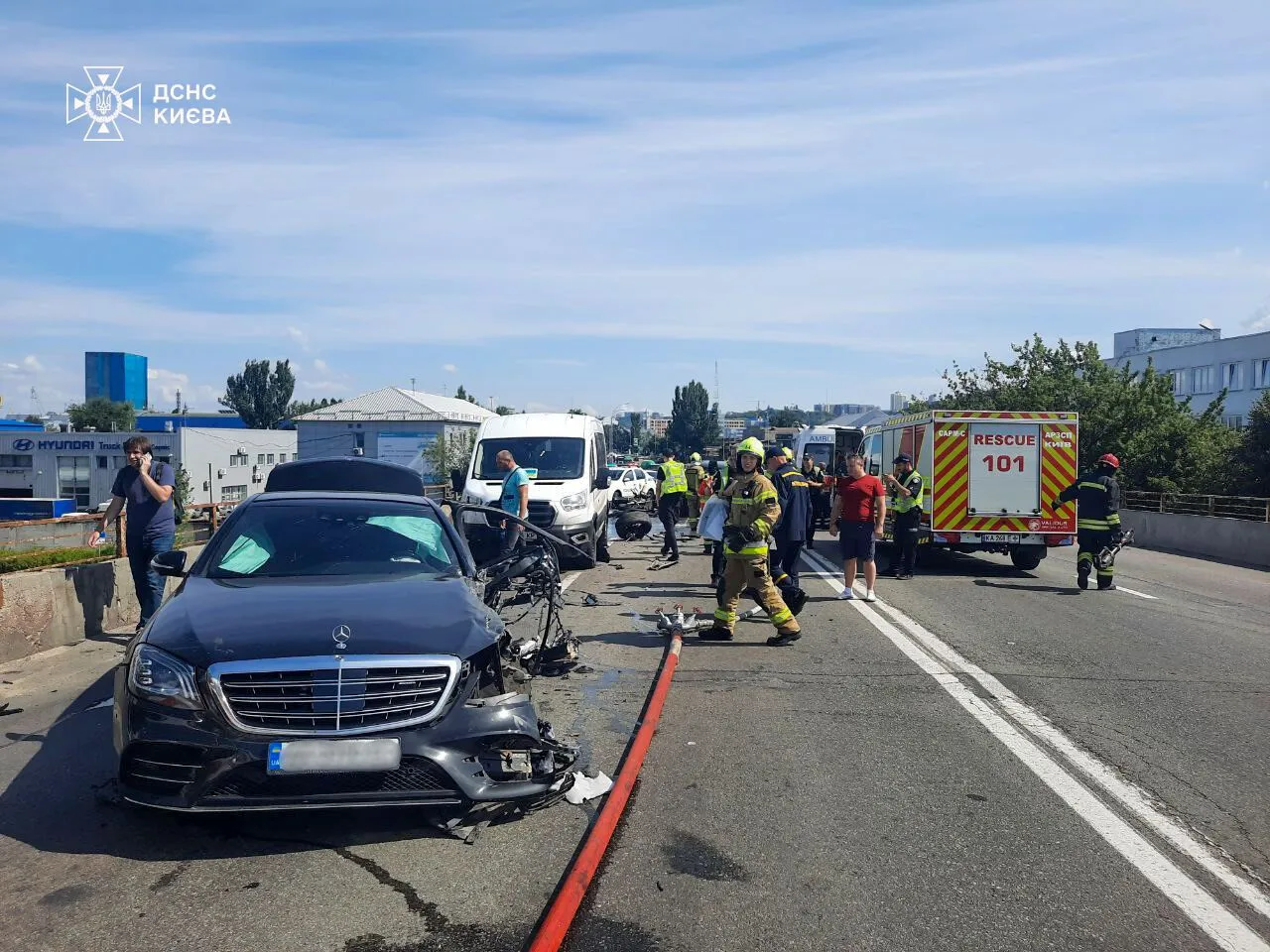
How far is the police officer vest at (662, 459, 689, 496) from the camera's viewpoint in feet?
56.4

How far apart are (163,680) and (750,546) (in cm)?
558

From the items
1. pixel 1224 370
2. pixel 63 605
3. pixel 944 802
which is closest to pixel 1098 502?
pixel 944 802

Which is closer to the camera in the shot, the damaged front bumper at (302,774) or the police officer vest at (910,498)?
the damaged front bumper at (302,774)

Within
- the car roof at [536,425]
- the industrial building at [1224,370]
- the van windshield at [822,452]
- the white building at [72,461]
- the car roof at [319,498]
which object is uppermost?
the industrial building at [1224,370]

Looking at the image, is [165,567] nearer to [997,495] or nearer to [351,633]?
[351,633]

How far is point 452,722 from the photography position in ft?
15.0

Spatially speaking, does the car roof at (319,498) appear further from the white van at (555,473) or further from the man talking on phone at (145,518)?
the white van at (555,473)

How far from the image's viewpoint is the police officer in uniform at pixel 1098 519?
14.0 m

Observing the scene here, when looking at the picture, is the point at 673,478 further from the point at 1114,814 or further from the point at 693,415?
the point at 693,415

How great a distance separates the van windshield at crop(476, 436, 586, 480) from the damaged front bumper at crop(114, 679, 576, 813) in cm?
1175

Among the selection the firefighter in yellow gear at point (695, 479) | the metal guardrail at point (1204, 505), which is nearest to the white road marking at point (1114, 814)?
the firefighter in yellow gear at point (695, 479)

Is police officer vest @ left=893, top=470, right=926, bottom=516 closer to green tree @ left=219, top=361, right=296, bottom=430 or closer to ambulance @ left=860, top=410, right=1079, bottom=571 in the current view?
ambulance @ left=860, top=410, right=1079, bottom=571

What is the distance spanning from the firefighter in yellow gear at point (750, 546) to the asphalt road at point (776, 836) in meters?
0.98

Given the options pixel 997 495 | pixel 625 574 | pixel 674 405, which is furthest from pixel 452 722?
pixel 674 405
